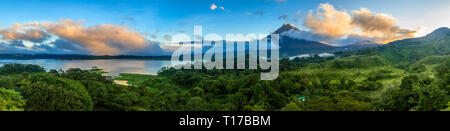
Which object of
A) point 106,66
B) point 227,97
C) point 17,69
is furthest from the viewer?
point 106,66

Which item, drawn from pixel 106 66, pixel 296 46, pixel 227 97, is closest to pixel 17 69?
pixel 106 66

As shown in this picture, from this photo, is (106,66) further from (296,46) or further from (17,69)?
(296,46)

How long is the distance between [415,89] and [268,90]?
36.1 ft

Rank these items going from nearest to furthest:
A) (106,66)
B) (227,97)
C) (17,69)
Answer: (227,97), (17,69), (106,66)

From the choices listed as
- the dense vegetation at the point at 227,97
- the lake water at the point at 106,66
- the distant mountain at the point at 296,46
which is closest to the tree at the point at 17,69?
the lake water at the point at 106,66

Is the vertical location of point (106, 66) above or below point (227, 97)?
above

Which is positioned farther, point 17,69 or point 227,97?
point 17,69

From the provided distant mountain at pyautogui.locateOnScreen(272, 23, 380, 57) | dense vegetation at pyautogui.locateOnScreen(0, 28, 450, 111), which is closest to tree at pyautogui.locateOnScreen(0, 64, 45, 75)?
dense vegetation at pyautogui.locateOnScreen(0, 28, 450, 111)
